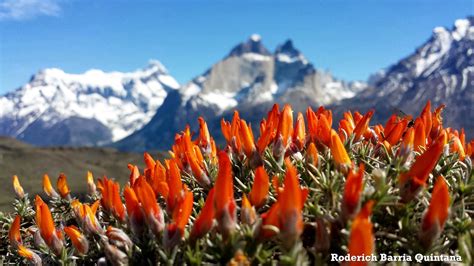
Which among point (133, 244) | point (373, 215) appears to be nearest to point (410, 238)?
point (373, 215)

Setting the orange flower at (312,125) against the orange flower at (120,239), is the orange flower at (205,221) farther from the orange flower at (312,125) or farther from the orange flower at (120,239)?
the orange flower at (312,125)

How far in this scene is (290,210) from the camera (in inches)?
79.6

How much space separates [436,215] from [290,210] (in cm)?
65

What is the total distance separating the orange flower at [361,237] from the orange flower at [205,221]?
676 mm

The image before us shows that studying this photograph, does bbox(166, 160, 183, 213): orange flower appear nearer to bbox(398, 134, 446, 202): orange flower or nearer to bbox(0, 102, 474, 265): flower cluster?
bbox(0, 102, 474, 265): flower cluster

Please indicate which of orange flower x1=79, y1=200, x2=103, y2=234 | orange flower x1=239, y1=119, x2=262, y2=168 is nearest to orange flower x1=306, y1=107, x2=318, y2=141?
orange flower x1=239, y1=119, x2=262, y2=168

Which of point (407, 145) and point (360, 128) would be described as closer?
point (407, 145)

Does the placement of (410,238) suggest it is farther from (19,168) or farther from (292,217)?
(19,168)

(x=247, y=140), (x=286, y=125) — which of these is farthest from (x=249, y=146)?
(x=286, y=125)

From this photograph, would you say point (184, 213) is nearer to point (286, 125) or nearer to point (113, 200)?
point (113, 200)

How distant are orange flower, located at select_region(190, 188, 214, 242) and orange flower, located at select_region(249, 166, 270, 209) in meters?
0.25

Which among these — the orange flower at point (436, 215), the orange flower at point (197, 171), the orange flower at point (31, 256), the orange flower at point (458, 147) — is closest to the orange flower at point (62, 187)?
the orange flower at point (31, 256)

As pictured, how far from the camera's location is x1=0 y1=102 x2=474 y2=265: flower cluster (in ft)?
6.83

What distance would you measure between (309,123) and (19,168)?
94.8 feet
